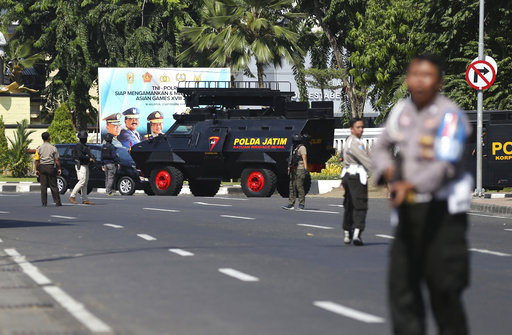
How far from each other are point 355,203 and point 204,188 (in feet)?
60.1

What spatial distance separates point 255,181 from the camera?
30734mm

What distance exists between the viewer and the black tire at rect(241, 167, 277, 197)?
30.3 meters

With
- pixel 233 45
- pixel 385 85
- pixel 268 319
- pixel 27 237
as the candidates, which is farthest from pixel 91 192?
pixel 268 319

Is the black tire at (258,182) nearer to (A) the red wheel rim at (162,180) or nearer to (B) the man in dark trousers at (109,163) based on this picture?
(A) the red wheel rim at (162,180)

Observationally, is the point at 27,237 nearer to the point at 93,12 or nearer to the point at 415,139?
the point at 415,139

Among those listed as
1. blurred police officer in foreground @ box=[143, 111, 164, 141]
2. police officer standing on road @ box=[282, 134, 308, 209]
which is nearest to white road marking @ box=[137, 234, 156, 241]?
police officer standing on road @ box=[282, 134, 308, 209]

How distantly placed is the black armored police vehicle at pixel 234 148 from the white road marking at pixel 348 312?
20274 mm

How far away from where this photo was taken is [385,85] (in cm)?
4916

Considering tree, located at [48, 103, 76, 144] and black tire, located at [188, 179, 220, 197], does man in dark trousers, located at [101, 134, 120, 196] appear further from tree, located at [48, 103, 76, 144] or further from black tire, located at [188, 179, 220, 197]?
tree, located at [48, 103, 76, 144]

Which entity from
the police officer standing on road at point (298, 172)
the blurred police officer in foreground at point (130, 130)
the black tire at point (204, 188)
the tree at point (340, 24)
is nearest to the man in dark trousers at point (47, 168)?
the police officer standing on road at point (298, 172)

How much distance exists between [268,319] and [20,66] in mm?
61997

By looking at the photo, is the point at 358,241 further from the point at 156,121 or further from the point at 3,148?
the point at 3,148

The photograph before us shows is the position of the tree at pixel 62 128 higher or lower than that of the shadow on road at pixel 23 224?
higher

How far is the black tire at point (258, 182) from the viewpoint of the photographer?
30.3 metres
